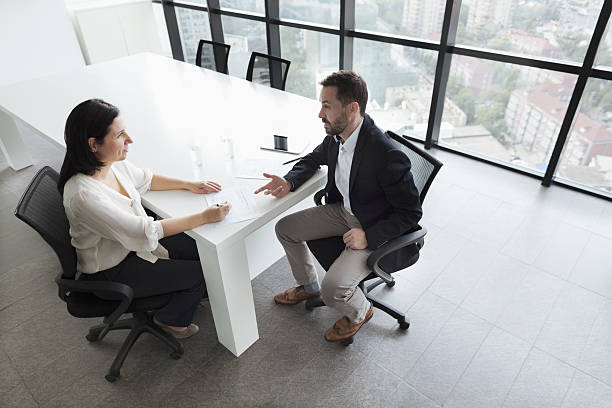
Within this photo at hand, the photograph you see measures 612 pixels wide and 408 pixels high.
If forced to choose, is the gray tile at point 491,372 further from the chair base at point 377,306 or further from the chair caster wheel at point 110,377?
the chair caster wheel at point 110,377

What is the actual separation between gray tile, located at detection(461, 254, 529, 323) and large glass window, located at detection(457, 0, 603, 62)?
1.65 metres

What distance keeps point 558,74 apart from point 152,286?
322cm

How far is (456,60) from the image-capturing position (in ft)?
11.9

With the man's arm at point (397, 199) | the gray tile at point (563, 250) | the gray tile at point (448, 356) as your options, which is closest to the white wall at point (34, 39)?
the man's arm at point (397, 199)

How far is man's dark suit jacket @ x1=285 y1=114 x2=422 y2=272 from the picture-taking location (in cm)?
184

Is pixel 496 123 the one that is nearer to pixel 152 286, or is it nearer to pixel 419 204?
pixel 419 204

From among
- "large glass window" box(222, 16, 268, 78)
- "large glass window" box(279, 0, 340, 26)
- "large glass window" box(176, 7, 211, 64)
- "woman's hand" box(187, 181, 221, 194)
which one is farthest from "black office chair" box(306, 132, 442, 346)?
"large glass window" box(176, 7, 211, 64)

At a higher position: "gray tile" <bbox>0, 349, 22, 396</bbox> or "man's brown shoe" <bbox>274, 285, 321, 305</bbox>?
"man's brown shoe" <bbox>274, 285, 321, 305</bbox>

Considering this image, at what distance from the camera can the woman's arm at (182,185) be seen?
2021 millimetres

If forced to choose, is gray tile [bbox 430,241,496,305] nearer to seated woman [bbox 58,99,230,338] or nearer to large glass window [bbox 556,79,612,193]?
large glass window [bbox 556,79,612,193]

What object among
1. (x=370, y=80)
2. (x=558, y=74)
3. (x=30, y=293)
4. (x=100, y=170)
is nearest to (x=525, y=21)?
(x=558, y=74)

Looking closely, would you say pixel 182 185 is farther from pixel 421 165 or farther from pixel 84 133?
pixel 421 165

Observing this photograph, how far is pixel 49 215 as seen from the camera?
1.70 meters

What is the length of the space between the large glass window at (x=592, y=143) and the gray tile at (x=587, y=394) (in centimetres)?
189
